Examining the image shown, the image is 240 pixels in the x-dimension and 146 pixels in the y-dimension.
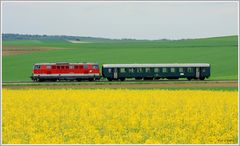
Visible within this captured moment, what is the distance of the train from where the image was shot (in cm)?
5594

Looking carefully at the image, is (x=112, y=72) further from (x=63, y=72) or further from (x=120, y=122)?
(x=120, y=122)

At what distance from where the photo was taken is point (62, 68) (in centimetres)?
5612

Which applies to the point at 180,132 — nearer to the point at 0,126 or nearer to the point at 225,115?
the point at 225,115

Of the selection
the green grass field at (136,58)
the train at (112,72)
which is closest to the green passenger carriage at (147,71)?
the train at (112,72)

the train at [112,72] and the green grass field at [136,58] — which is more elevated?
the green grass field at [136,58]

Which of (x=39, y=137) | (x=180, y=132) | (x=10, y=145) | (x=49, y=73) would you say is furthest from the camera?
(x=49, y=73)

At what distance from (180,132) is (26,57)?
79127mm

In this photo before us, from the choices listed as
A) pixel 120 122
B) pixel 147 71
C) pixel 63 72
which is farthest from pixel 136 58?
pixel 120 122

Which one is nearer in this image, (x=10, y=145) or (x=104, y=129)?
(x=10, y=145)

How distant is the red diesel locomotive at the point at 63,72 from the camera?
55.9m

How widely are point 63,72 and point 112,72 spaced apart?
5.80 meters

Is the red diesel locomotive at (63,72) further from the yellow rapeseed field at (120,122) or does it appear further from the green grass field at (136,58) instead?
the yellow rapeseed field at (120,122)

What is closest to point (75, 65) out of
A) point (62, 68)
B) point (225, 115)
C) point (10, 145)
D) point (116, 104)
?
point (62, 68)

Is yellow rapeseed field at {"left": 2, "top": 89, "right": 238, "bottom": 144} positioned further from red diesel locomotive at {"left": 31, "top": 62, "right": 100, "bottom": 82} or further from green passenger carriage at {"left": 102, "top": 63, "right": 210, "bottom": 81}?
green passenger carriage at {"left": 102, "top": 63, "right": 210, "bottom": 81}
